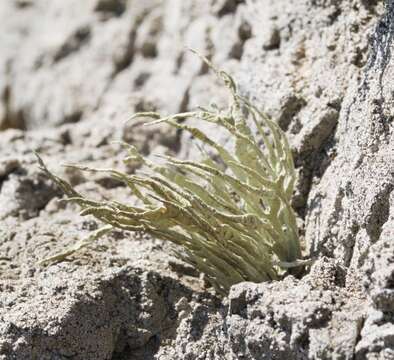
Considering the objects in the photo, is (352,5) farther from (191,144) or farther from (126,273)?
(126,273)

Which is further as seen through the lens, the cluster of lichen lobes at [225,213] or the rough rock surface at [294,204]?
the cluster of lichen lobes at [225,213]

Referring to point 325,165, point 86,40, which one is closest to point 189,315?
point 325,165

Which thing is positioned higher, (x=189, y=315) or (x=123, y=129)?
(x=123, y=129)

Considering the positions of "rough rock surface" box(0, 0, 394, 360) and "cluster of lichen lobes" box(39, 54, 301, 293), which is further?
"cluster of lichen lobes" box(39, 54, 301, 293)
